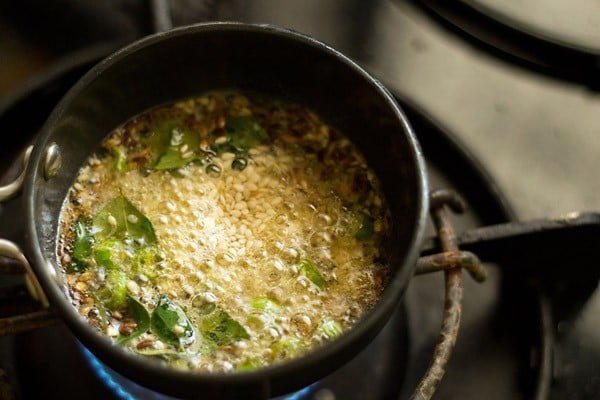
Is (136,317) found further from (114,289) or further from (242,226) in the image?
(242,226)

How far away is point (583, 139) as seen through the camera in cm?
124

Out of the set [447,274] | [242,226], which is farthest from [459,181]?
[242,226]

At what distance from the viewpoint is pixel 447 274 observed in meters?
0.96

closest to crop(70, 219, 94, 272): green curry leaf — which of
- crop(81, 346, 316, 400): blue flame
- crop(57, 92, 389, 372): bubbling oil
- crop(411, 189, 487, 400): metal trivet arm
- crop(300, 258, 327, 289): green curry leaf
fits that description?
crop(57, 92, 389, 372): bubbling oil

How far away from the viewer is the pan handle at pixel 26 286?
0.79 meters

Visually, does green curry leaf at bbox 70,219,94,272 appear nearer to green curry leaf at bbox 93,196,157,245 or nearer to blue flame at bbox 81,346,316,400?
green curry leaf at bbox 93,196,157,245

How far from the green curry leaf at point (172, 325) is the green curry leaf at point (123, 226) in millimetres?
116

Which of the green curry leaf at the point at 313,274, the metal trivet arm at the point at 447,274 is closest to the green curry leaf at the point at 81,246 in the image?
the green curry leaf at the point at 313,274

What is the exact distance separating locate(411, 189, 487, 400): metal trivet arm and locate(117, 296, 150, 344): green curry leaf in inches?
14.4

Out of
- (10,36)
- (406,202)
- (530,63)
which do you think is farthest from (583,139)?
(10,36)

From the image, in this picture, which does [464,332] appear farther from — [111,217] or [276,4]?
[276,4]

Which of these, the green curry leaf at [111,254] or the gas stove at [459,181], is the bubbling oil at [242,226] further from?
the gas stove at [459,181]

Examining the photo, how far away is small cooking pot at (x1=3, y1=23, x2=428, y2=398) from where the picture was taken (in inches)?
29.1

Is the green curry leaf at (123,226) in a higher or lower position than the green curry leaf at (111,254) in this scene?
higher
